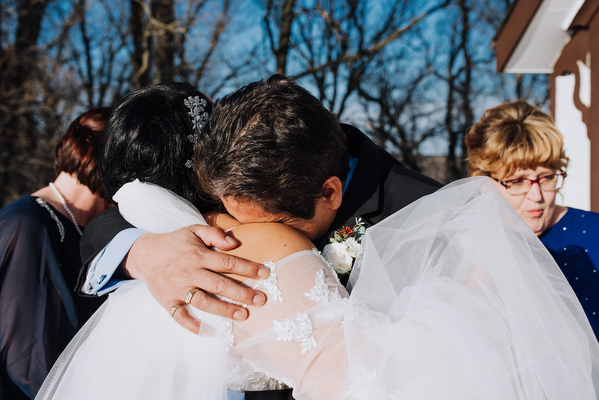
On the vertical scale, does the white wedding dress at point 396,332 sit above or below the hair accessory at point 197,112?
below

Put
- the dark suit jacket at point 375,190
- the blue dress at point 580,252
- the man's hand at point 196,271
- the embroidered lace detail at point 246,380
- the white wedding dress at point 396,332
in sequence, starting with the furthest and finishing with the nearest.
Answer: the blue dress at point 580,252, the dark suit jacket at point 375,190, the embroidered lace detail at point 246,380, the man's hand at point 196,271, the white wedding dress at point 396,332

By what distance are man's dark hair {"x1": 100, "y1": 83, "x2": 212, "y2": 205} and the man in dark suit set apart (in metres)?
0.28

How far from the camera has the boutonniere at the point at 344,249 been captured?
1669 millimetres

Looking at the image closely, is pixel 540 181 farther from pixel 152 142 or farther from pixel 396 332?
pixel 152 142

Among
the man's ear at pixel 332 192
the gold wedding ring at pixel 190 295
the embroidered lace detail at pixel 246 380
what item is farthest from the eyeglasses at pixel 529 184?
the gold wedding ring at pixel 190 295

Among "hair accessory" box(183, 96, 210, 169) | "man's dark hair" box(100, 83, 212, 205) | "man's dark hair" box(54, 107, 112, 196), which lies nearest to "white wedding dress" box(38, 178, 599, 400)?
"man's dark hair" box(100, 83, 212, 205)

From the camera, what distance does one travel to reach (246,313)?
1.42 m

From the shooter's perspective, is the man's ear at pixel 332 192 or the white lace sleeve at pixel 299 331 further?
the man's ear at pixel 332 192

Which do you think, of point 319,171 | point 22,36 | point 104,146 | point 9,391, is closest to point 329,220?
point 319,171

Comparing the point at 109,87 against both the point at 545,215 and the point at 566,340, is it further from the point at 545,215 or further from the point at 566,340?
the point at 566,340

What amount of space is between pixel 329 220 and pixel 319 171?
0.97ft

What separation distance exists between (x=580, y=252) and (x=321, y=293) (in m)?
1.95

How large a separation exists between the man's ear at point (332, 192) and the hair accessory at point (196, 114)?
585 millimetres

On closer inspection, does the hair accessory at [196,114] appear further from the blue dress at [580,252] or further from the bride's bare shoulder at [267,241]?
the blue dress at [580,252]
